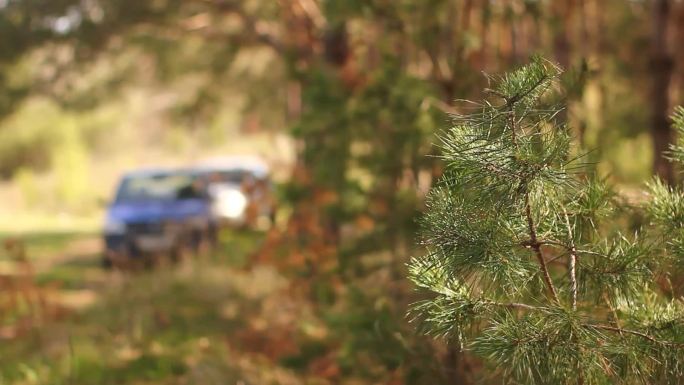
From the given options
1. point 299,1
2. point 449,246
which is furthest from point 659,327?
point 299,1

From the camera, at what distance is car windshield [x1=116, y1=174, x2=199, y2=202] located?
46.5 ft

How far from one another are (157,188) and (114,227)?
3.71 feet

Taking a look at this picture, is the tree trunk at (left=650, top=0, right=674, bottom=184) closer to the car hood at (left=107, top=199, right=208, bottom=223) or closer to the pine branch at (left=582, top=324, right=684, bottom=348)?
the pine branch at (left=582, top=324, right=684, bottom=348)

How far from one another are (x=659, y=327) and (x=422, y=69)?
15.3ft

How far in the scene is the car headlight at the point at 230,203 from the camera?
16.4 metres

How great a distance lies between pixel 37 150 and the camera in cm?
5034

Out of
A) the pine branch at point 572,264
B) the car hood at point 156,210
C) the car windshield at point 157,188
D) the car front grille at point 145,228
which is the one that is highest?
the pine branch at point 572,264

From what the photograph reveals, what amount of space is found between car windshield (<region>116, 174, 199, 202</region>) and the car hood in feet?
0.49

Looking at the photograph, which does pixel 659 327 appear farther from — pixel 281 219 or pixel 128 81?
pixel 128 81

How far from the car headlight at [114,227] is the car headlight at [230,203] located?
109 inches

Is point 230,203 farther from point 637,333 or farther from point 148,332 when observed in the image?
point 637,333

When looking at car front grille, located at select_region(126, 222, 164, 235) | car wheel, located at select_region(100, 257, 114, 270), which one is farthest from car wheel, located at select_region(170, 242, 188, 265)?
car wheel, located at select_region(100, 257, 114, 270)

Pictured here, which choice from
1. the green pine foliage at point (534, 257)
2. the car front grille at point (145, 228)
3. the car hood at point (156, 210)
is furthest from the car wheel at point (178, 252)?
the green pine foliage at point (534, 257)

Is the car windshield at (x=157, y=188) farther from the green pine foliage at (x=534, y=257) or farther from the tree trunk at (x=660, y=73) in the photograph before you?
the green pine foliage at (x=534, y=257)
